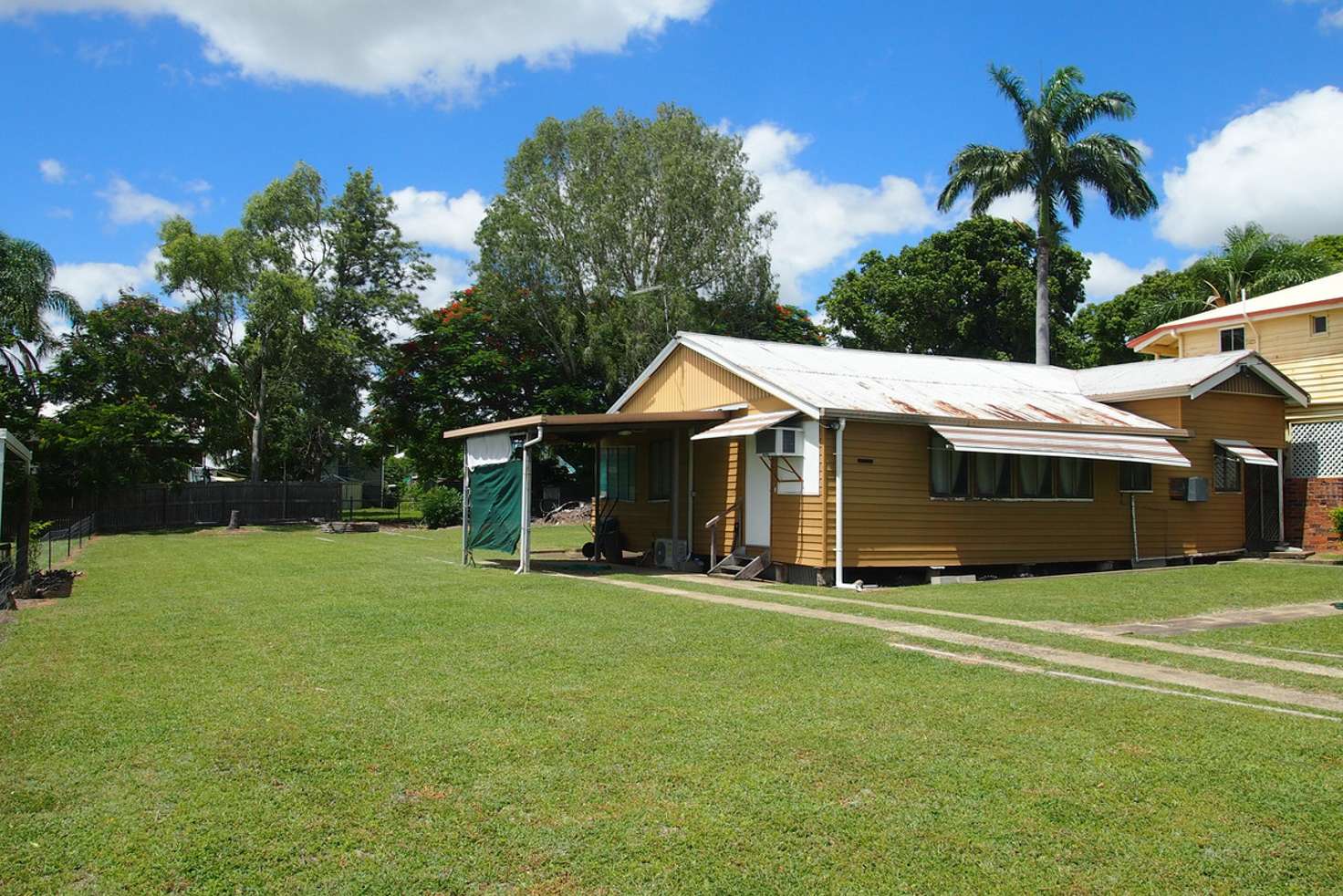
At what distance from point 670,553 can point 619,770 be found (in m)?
13.7

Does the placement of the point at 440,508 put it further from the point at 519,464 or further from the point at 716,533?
the point at 716,533

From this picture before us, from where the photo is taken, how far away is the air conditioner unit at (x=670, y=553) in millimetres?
18781

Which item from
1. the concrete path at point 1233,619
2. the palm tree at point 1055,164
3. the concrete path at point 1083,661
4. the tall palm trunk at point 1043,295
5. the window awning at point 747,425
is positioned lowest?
the concrete path at point 1083,661

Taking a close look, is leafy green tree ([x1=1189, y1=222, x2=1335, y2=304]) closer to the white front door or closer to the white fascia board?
the white fascia board

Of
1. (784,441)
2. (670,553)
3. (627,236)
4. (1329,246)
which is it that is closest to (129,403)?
(627,236)

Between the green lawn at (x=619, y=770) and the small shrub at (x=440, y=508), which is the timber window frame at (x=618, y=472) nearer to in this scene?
the green lawn at (x=619, y=770)

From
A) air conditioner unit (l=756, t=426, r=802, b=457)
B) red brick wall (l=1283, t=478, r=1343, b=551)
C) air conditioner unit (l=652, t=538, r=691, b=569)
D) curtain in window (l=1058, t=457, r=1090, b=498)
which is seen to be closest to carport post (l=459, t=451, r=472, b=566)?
air conditioner unit (l=652, t=538, r=691, b=569)

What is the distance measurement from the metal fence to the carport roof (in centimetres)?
774

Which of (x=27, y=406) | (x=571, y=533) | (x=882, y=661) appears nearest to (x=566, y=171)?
(x=571, y=533)

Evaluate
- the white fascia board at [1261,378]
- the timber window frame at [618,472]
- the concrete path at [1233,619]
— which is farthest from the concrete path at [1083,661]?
the white fascia board at [1261,378]

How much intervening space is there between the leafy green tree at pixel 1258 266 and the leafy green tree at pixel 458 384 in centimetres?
2290

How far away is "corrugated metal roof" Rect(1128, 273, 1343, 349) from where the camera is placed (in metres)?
21.8

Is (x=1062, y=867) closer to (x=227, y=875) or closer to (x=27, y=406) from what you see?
(x=227, y=875)

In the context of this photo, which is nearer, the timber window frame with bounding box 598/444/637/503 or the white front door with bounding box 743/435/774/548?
the white front door with bounding box 743/435/774/548
